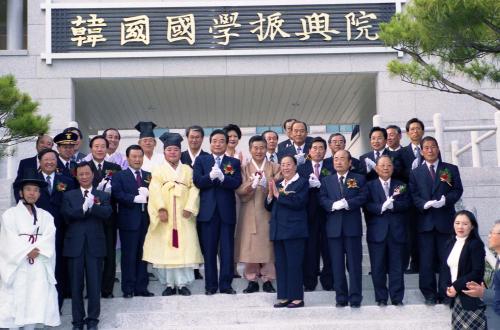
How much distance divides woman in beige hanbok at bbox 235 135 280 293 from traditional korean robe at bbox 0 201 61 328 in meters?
1.75

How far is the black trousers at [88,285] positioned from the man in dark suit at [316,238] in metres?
1.93

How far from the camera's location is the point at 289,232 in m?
6.48

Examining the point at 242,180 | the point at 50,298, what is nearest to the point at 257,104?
the point at 242,180

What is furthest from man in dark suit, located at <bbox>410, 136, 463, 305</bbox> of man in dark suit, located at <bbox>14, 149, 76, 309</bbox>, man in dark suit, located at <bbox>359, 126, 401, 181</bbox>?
man in dark suit, located at <bbox>14, 149, 76, 309</bbox>

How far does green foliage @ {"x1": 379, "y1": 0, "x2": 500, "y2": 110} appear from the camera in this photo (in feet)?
17.9

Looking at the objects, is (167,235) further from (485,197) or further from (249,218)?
(485,197)

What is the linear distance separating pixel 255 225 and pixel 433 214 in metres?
1.63

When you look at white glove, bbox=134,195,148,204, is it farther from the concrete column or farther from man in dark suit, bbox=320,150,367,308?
the concrete column

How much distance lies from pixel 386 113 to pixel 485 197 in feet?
10.4

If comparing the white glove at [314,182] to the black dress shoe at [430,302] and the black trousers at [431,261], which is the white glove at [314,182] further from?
the black dress shoe at [430,302]

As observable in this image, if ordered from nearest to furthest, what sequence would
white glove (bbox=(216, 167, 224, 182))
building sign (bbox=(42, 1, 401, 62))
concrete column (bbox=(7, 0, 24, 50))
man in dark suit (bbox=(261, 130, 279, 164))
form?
white glove (bbox=(216, 167, 224, 182)), man in dark suit (bbox=(261, 130, 279, 164)), building sign (bbox=(42, 1, 401, 62)), concrete column (bbox=(7, 0, 24, 50))

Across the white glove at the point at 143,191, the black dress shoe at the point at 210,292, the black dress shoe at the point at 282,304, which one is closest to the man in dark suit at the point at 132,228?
the white glove at the point at 143,191

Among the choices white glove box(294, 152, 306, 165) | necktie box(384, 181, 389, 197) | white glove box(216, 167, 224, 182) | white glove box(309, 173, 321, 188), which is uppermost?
white glove box(294, 152, 306, 165)

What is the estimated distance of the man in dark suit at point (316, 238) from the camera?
685cm
